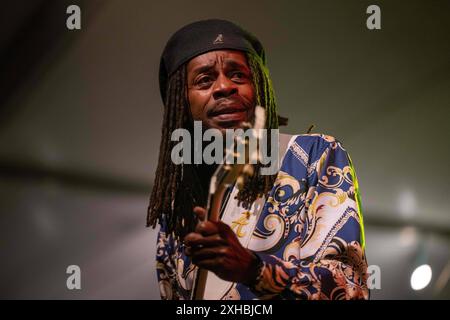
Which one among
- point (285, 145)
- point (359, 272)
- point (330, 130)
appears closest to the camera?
point (359, 272)

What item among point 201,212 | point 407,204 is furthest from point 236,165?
point 407,204

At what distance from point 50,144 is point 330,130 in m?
1.01

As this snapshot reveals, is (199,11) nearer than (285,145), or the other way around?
(285,145)

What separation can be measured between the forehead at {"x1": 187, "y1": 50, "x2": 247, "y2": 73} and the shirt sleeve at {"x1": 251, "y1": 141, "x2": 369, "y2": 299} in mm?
367

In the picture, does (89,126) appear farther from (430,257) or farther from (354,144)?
(430,257)

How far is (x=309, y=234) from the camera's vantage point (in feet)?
5.82

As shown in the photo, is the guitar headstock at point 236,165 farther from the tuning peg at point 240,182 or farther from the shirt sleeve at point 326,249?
the shirt sleeve at point 326,249

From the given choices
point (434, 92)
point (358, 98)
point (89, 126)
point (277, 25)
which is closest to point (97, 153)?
point (89, 126)

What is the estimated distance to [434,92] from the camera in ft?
8.23

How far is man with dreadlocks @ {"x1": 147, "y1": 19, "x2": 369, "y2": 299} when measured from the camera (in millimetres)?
1625

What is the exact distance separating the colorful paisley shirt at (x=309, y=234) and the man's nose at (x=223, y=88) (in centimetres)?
23

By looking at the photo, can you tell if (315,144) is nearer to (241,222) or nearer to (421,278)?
(241,222)

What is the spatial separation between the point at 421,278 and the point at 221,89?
115cm

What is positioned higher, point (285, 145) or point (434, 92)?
point (434, 92)
